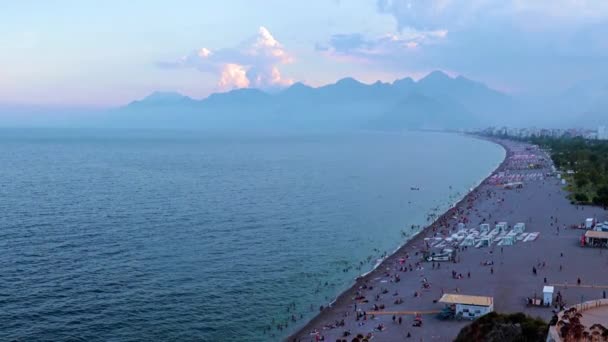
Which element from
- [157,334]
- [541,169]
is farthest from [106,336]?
[541,169]

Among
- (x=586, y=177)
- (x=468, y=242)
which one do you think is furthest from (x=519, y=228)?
(x=586, y=177)

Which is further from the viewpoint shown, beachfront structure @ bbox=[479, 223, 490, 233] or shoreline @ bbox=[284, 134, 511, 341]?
beachfront structure @ bbox=[479, 223, 490, 233]

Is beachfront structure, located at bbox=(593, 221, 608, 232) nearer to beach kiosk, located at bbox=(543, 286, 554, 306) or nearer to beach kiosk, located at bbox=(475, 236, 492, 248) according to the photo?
beach kiosk, located at bbox=(475, 236, 492, 248)

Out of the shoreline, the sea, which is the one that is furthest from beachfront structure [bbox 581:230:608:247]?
the sea

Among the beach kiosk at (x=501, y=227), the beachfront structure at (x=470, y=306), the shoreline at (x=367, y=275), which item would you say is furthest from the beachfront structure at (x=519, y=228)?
the beachfront structure at (x=470, y=306)

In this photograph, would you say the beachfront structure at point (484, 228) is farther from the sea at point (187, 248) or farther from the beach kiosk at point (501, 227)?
the sea at point (187, 248)

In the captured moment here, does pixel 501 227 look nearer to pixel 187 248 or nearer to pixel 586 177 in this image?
pixel 187 248
